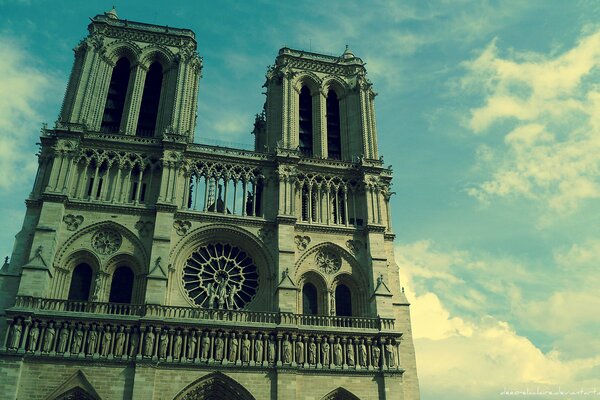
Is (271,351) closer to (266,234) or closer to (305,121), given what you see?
(266,234)

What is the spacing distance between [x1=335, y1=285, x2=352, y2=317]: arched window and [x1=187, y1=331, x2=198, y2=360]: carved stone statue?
8.08 metres

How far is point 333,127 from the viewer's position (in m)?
37.2

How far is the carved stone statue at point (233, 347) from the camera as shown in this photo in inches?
1031

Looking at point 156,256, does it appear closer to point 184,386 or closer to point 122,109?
point 184,386

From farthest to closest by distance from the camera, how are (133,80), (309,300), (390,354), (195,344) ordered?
(133,80)
(309,300)
(390,354)
(195,344)

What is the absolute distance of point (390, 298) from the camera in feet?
97.2

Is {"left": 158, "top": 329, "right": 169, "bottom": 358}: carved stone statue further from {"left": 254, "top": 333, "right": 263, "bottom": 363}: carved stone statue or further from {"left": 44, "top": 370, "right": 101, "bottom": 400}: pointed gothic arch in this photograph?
{"left": 254, "top": 333, "right": 263, "bottom": 363}: carved stone statue

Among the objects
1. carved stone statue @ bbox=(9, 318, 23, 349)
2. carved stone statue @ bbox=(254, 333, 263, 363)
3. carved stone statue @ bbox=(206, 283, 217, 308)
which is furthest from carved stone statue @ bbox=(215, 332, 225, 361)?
carved stone statue @ bbox=(9, 318, 23, 349)

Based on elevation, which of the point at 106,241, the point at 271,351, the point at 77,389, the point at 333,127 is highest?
the point at 333,127

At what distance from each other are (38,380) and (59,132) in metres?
13.1

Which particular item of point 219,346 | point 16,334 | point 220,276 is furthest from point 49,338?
point 220,276

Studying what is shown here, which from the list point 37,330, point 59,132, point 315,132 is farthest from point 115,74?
point 37,330

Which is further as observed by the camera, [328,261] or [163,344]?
[328,261]

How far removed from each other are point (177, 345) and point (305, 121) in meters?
17.4
